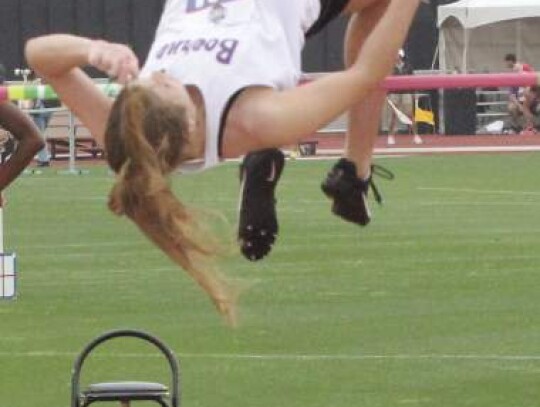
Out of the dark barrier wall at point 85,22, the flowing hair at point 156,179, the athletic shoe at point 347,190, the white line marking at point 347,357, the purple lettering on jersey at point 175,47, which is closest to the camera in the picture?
the flowing hair at point 156,179

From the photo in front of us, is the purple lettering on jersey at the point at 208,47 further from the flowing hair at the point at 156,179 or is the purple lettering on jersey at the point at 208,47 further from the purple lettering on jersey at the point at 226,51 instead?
the flowing hair at the point at 156,179

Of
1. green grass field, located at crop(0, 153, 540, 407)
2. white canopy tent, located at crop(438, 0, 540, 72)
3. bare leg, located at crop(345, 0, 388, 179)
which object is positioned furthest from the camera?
white canopy tent, located at crop(438, 0, 540, 72)

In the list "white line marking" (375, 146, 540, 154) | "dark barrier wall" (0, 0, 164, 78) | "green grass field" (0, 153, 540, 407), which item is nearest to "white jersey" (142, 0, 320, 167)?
"green grass field" (0, 153, 540, 407)

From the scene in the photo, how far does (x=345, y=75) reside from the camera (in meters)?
7.69

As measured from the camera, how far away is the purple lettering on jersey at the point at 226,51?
7.61m

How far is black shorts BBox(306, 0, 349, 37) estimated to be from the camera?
26.5ft

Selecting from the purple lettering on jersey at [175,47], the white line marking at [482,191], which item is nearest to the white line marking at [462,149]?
the white line marking at [482,191]

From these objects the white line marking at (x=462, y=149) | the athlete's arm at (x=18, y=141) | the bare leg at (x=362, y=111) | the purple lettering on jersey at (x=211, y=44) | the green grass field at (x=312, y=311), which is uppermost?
the purple lettering on jersey at (x=211, y=44)

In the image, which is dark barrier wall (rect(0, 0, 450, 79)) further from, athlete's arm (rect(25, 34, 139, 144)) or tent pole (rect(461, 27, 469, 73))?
athlete's arm (rect(25, 34, 139, 144))

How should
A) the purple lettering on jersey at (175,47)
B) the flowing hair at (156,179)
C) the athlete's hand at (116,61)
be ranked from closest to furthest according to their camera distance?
the athlete's hand at (116,61), the flowing hair at (156,179), the purple lettering on jersey at (175,47)

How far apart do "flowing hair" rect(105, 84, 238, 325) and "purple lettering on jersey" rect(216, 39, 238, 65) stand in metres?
0.22

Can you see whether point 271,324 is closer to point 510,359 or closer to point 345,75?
point 510,359

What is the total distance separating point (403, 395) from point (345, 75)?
187 inches

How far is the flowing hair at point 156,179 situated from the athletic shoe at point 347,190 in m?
1.43
